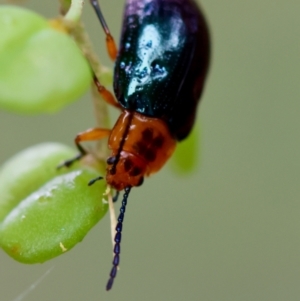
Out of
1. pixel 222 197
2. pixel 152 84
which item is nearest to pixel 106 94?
pixel 152 84

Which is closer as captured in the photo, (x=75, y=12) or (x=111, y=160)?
(x=75, y=12)

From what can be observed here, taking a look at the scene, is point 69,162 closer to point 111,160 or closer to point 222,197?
point 111,160

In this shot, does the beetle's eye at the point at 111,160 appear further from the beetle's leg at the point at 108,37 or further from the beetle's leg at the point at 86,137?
the beetle's leg at the point at 108,37

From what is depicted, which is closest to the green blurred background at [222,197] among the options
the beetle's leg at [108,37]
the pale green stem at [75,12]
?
the beetle's leg at [108,37]

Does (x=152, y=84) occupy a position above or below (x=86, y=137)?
above

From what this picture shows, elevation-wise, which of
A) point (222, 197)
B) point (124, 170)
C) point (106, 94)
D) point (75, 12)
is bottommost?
point (222, 197)

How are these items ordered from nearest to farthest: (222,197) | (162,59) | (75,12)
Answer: (75,12), (162,59), (222,197)

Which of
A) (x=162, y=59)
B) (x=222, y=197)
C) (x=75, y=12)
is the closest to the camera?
(x=75, y=12)

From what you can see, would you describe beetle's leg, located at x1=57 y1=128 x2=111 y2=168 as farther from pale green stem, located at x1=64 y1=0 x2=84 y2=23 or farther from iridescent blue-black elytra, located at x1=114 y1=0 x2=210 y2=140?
pale green stem, located at x1=64 y1=0 x2=84 y2=23
